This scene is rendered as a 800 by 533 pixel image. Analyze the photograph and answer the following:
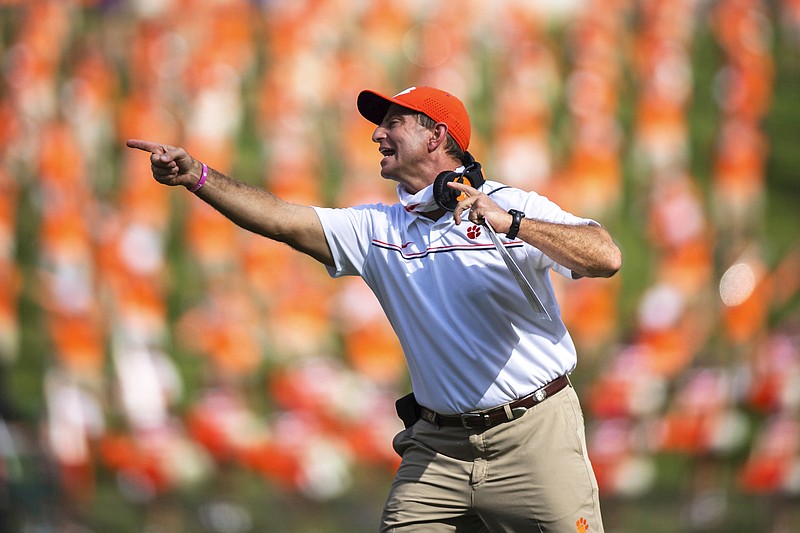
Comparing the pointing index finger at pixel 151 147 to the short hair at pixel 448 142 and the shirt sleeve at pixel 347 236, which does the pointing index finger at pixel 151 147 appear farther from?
the short hair at pixel 448 142

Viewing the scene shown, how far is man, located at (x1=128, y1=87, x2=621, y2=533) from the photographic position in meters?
3.89

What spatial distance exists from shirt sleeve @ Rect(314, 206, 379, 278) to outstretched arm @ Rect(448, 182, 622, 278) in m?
0.64

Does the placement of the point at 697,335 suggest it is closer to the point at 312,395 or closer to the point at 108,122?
the point at 312,395

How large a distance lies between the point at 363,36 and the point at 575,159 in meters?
1.78

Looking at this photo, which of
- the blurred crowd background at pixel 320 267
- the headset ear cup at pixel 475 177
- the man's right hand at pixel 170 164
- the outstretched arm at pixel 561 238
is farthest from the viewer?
the blurred crowd background at pixel 320 267

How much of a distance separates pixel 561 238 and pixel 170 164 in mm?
1351

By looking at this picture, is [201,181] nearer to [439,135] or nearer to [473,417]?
[439,135]

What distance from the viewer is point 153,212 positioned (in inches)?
310

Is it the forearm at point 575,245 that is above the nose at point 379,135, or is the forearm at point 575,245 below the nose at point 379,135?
below

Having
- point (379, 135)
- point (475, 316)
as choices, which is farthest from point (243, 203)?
point (475, 316)

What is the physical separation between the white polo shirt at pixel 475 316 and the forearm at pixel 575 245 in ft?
0.66

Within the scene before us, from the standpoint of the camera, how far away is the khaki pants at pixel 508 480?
388cm

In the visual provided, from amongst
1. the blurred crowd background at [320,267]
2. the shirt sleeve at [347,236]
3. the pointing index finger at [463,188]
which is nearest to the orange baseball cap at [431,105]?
the shirt sleeve at [347,236]

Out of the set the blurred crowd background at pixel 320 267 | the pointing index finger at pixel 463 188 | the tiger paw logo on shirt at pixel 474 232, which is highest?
the blurred crowd background at pixel 320 267
